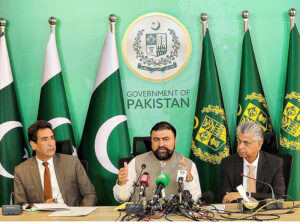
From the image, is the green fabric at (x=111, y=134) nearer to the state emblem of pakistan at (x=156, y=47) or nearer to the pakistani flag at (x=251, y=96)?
the state emblem of pakistan at (x=156, y=47)

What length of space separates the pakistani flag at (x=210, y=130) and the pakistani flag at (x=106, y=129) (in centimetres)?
A: 81

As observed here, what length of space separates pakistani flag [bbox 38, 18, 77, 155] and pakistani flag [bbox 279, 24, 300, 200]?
232 cm

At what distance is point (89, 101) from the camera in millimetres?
5176

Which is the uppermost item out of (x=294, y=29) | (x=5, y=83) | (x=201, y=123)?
(x=294, y=29)

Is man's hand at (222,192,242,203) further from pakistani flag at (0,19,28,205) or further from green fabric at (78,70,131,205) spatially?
pakistani flag at (0,19,28,205)

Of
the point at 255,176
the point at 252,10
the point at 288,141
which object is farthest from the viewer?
the point at 252,10

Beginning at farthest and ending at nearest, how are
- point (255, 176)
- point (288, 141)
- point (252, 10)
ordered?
point (252, 10) → point (288, 141) → point (255, 176)

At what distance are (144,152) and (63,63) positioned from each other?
1630 mm

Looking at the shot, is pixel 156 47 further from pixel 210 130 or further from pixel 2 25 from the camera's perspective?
pixel 2 25

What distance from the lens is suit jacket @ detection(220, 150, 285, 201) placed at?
3.97 metres

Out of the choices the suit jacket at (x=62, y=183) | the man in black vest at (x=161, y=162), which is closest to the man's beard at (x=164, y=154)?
the man in black vest at (x=161, y=162)

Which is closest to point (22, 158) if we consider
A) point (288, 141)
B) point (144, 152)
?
point (144, 152)

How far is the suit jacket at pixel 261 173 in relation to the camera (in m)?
3.97

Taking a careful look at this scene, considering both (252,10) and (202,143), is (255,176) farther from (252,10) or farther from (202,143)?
(252,10)
